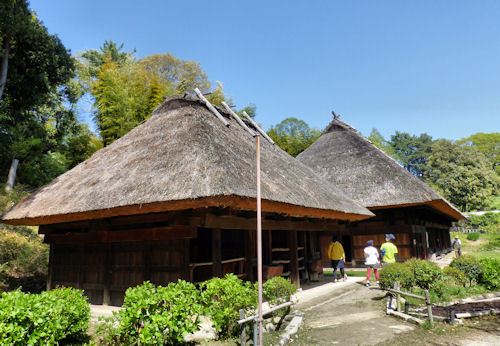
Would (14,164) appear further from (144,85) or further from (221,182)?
(221,182)

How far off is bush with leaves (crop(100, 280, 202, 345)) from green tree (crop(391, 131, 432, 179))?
64.7 m

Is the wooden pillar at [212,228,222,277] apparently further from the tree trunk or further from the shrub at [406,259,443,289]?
the tree trunk

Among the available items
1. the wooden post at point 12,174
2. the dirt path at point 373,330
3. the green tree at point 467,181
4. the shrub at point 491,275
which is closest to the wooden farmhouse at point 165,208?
the dirt path at point 373,330

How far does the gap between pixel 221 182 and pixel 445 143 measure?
2098 inches

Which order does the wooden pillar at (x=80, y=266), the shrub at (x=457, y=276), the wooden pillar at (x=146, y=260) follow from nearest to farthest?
the wooden pillar at (x=146, y=260), the wooden pillar at (x=80, y=266), the shrub at (x=457, y=276)

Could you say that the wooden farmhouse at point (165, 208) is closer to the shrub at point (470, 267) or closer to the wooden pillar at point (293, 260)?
the wooden pillar at point (293, 260)

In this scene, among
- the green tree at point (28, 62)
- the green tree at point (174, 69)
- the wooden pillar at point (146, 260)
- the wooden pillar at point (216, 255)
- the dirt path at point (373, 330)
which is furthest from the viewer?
the green tree at point (174, 69)

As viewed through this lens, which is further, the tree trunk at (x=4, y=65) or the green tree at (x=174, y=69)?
the green tree at (x=174, y=69)

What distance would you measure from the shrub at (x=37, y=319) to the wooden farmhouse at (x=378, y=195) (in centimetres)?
1178

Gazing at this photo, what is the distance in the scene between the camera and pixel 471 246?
27703 millimetres

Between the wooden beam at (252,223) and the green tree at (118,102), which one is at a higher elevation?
the green tree at (118,102)

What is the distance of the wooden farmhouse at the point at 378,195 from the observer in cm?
1466

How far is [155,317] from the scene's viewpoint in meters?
4.30

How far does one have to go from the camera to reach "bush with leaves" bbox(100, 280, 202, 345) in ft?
14.1
